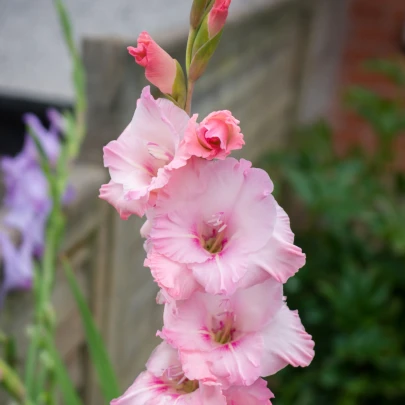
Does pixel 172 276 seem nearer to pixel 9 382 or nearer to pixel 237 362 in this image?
pixel 237 362

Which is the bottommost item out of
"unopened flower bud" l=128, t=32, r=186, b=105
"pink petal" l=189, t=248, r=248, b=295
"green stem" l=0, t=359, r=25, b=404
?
"green stem" l=0, t=359, r=25, b=404

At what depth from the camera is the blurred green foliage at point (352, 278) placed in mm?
1542

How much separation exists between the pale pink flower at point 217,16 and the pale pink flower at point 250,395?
165 mm

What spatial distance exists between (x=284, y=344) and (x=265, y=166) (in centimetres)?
176

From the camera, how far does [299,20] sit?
2359mm

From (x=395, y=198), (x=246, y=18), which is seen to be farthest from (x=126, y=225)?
(x=395, y=198)

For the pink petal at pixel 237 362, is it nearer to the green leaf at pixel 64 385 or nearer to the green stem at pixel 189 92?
the green stem at pixel 189 92

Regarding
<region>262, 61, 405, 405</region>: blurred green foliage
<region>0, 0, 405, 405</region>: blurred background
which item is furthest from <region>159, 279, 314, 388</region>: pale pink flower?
<region>262, 61, 405, 405</region>: blurred green foliage

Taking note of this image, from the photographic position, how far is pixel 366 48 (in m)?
2.76

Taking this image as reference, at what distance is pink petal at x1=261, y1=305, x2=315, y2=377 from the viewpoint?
0.87 feet

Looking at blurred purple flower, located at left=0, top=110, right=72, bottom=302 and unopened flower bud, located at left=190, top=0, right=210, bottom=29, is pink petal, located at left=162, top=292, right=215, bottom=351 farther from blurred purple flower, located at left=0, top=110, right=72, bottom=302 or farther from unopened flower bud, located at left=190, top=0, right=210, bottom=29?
blurred purple flower, located at left=0, top=110, right=72, bottom=302

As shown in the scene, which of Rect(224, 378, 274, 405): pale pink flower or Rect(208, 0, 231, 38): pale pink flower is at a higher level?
Rect(208, 0, 231, 38): pale pink flower

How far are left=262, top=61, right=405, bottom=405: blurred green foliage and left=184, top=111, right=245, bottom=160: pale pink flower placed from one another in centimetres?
115

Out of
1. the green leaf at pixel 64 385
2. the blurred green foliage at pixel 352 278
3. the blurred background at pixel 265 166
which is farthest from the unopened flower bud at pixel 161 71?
the blurred green foliage at pixel 352 278
